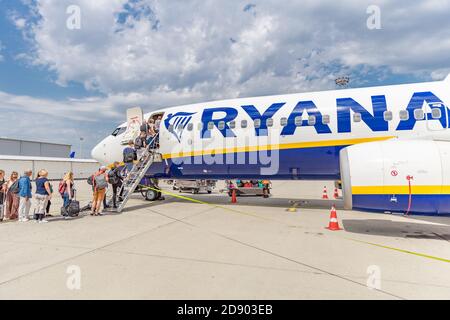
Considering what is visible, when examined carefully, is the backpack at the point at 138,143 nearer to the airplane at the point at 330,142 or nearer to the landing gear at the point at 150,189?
the airplane at the point at 330,142

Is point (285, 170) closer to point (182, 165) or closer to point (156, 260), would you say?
point (182, 165)

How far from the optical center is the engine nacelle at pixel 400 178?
23.6 ft

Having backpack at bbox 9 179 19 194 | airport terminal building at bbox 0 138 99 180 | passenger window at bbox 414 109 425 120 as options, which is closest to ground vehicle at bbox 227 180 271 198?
passenger window at bbox 414 109 425 120

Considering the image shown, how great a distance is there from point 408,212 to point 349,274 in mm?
3929

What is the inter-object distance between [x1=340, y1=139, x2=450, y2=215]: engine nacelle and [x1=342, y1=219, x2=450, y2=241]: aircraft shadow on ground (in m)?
0.83

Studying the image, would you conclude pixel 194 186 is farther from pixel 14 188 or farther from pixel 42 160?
pixel 42 160

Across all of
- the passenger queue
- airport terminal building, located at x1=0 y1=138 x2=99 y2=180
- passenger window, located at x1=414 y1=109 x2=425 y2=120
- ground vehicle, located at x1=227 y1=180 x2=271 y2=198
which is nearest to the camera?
the passenger queue

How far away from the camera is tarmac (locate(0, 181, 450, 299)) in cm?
420

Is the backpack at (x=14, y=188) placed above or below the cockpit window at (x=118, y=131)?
below

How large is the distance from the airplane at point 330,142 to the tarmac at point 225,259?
1511 millimetres

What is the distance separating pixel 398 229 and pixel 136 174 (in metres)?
11.3

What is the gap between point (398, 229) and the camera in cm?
847

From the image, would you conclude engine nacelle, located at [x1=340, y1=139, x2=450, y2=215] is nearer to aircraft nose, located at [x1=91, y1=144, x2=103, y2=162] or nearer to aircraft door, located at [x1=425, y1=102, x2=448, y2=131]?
aircraft door, located at [x1=425, y1=102, x2=448, y2=131]

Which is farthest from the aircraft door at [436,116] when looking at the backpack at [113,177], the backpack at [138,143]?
the backpack at [138,143]
